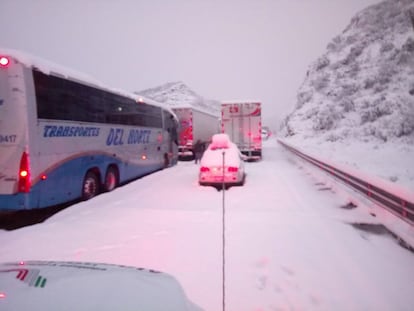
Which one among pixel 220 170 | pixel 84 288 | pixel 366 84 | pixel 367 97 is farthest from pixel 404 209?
pixel 366 84

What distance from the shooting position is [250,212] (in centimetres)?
801

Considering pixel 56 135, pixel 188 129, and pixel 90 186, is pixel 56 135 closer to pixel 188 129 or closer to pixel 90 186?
pixel 90 186

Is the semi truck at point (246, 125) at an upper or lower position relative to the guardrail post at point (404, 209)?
upper

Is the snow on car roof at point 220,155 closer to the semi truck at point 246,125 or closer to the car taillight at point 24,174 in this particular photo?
the car taillight at point 24,174

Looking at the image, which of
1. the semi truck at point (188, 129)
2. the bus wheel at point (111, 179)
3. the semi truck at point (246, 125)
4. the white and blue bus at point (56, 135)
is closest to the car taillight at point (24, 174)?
the white and blue bus at point (56, 135)

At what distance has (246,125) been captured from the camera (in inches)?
850

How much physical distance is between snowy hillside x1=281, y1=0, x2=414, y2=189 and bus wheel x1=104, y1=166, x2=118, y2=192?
1196 centimetres

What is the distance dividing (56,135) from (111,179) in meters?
3.58

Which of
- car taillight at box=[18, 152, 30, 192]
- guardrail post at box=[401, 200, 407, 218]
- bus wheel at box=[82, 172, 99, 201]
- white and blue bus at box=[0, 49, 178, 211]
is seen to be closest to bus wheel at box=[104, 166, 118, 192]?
white and blue bus at box=[0, 49, 178, 211]

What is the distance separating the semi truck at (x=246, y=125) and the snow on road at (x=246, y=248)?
1200cm

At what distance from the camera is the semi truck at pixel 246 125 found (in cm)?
2150

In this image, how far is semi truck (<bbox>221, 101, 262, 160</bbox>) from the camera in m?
21.5

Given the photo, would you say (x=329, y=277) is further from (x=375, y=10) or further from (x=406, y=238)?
(x=375, y=10)

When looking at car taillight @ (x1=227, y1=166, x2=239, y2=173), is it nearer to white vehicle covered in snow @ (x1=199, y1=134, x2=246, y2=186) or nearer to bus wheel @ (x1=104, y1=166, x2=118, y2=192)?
white vehicle covered in snow @ (x1=199, y1=134, x2=246, y2=186)
